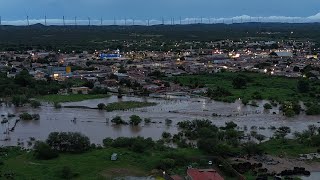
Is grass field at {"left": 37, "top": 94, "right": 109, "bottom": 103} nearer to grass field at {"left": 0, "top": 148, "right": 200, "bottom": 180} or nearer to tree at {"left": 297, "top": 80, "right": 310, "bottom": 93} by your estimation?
tree at {"left": 297, "top": 80, "right": 310, "bottom": 93}

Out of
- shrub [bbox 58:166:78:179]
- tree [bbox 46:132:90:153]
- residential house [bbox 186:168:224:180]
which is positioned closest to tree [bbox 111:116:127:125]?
tree [bbox 46:132:90:153]

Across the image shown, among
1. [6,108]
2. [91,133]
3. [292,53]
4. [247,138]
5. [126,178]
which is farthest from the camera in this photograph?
[292,53]

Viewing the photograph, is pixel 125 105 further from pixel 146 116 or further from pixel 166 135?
pixel 166 135

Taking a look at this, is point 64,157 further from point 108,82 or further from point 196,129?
point 108,82

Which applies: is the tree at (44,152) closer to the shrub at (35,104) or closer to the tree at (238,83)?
the shrub at (35,104)

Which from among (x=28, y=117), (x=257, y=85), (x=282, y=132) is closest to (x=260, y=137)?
(x=282, y=132)

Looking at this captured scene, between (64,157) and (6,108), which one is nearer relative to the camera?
(64,157)

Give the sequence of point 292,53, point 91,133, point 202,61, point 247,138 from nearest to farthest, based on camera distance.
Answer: point 247,138 < point 91,133 < point 202,61 < point 292,53

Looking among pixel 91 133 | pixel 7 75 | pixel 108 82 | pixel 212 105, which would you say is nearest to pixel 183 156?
pixel 91 133
